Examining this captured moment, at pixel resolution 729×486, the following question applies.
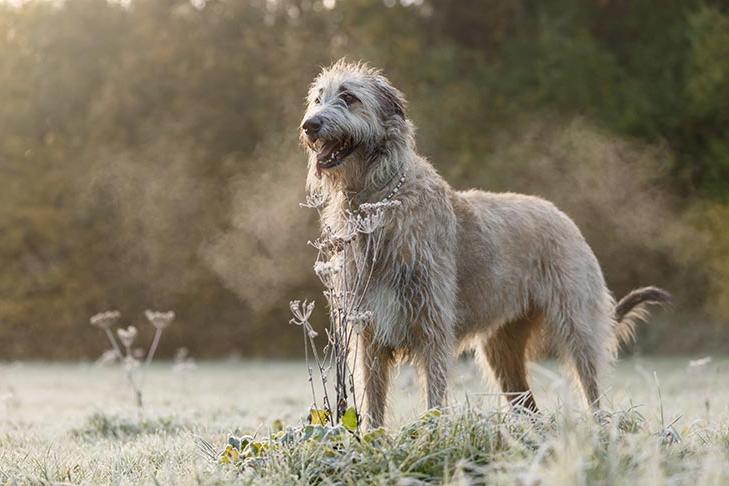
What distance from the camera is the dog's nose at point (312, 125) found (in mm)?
4461

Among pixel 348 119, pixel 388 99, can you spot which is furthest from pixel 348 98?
pixel 388 99

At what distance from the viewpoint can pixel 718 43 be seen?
59.8 ft

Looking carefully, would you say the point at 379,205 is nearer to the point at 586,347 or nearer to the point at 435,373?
the point at 435,373

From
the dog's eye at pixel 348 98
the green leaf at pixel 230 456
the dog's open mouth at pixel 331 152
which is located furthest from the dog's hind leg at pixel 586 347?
the green leaf at pixel 230 456

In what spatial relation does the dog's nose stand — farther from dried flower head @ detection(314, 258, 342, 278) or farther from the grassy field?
the grassy field

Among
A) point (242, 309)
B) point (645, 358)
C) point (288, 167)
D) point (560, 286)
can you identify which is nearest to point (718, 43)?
point (645, 358)

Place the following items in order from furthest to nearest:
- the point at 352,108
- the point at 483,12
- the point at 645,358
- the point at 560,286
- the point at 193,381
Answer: the point at 483,12, the point at 645,358, the point at 193,381, the point at 560,286, the point at 352,108

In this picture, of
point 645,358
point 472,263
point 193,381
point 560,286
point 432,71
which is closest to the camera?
point 472,263

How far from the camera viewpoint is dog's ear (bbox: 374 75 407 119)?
4.84 meters

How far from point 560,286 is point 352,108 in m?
1.91

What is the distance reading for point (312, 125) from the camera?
14.6ft

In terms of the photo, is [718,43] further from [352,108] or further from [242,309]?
[352,108]

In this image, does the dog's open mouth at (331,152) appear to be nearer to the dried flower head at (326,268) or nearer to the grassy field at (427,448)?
the dried flower head at (326,268)

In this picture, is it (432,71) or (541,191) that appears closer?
(541,191)
